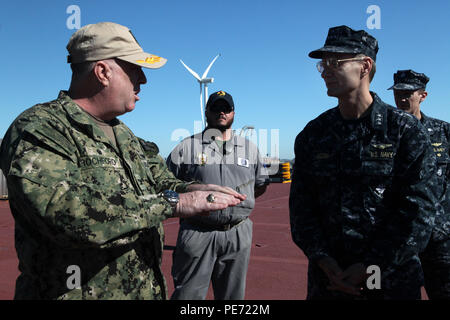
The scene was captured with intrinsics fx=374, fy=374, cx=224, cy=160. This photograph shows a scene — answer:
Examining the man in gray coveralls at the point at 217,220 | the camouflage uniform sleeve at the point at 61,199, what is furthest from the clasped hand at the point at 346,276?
the man in gray coveralls at the point at 217,220

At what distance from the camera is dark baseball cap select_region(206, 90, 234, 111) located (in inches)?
170

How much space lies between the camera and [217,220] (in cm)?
372

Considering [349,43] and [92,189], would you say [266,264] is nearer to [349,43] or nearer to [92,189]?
[349,43]

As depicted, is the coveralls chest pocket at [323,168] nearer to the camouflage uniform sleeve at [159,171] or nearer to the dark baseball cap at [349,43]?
the dark baseball cap at [349,43]

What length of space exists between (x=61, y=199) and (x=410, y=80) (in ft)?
14.6

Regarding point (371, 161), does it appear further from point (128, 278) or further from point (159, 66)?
point (128, 278)

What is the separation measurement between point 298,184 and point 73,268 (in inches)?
61.4

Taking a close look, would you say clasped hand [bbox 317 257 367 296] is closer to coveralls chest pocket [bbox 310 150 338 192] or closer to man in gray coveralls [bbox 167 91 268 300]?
coveralls chest pocket [bbox 310 150 338 192]

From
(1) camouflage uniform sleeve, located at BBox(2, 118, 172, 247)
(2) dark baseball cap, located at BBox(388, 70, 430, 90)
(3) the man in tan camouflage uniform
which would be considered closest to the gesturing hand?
(3) the man in tan camouflage uniform

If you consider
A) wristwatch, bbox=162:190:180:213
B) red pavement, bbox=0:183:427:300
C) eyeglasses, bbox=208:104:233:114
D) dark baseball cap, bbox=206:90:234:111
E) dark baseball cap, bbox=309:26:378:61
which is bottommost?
red pavement, bbox=0:183:427:300

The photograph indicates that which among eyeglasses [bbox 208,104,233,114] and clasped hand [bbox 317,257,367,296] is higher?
eyeglasses [bbox 208,104,233,114]

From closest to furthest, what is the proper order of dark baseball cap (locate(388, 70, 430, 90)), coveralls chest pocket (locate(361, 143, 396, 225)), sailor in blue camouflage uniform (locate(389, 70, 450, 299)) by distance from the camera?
coveralls chest pocket (locate(361, 143, 396, 225)) → sailor in blue camouflage uniform (locate(389, 70, 450, 299)) → dark baseball cap (locate(388, 70, 430, 90))

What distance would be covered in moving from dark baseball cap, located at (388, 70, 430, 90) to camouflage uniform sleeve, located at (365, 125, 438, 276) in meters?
2.48
